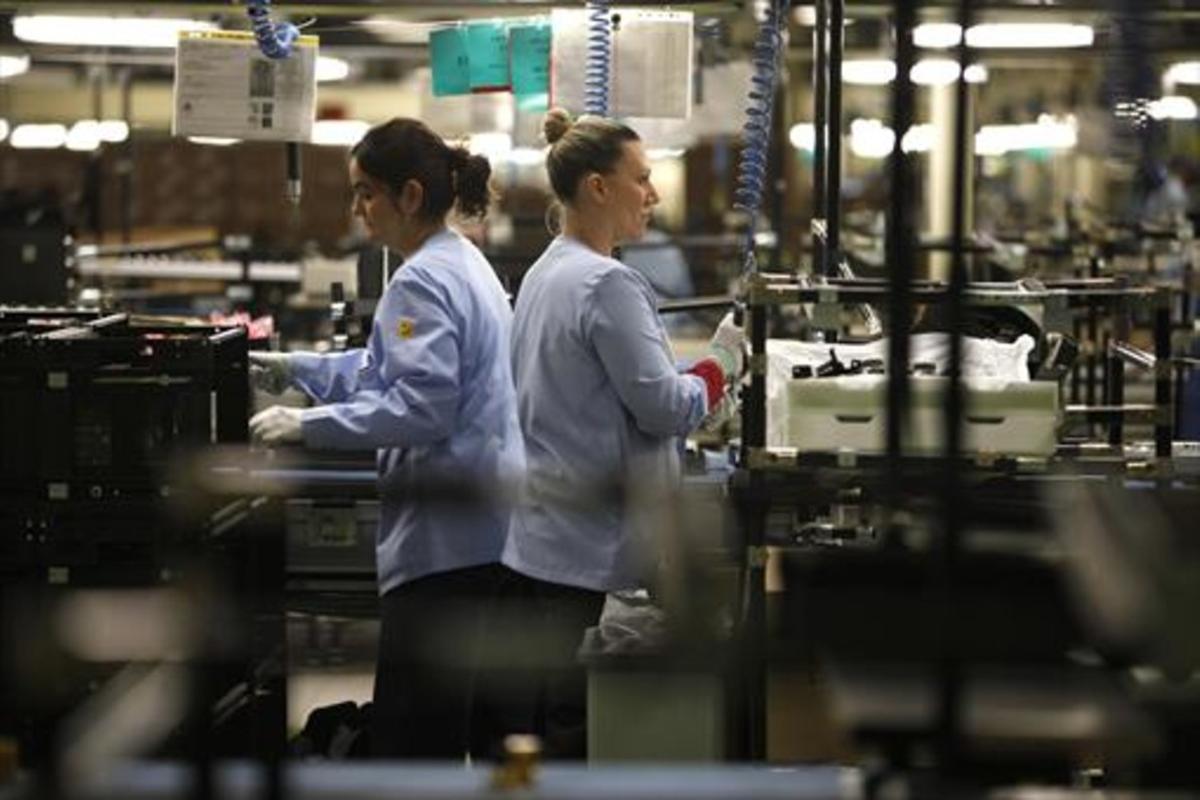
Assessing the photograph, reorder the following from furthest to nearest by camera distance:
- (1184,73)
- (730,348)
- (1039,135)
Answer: (1039,135)
(1184,73)
(730,348)

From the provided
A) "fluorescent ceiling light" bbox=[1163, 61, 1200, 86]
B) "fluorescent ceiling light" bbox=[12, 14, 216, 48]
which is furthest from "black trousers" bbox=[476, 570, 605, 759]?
"fluorescent ceiling light" bbox=[1163, 61, 1200, 86]

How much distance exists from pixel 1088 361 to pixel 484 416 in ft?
12.7

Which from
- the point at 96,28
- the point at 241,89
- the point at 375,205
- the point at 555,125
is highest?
the point at 96,28

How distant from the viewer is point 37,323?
4551mm

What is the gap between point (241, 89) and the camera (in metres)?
5.30

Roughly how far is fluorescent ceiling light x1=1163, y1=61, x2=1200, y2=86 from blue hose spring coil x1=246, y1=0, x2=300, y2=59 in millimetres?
5475

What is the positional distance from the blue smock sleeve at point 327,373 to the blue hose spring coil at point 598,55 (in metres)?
1.11

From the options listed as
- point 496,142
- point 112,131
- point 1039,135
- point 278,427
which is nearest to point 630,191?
point 278,427

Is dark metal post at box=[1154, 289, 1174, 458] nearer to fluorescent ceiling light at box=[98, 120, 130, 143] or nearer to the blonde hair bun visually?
the blonde hair bun

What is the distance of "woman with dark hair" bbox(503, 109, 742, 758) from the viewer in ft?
13.2

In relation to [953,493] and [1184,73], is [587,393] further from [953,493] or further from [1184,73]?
[1184,73]

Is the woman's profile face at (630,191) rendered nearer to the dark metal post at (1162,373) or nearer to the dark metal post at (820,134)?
the dark metal post at (820,134)

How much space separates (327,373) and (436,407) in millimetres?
672

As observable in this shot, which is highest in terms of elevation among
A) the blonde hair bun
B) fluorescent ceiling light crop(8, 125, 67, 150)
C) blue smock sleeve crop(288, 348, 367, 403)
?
fluorescent ceiling light crop(8, 125, 67, 150)
